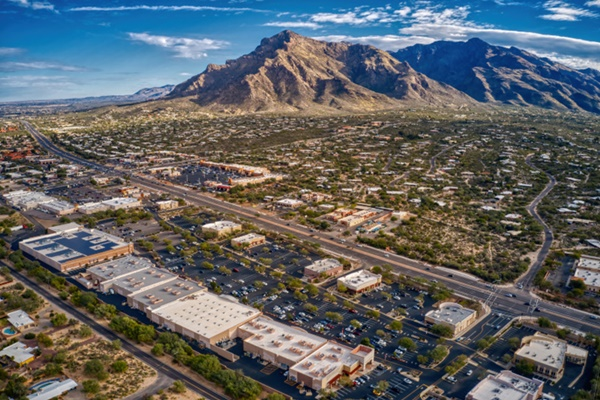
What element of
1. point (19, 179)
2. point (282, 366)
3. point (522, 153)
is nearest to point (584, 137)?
point (522, 153)

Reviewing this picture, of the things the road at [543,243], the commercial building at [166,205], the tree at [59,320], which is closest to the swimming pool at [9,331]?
the tree at [59,320]

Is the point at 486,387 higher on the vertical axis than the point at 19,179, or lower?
lower

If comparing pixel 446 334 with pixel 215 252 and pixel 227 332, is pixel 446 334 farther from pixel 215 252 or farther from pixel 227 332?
pixel 215 252

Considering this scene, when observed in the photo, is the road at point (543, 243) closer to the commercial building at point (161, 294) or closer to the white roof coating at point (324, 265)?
the white roof coating at point (324, 265)

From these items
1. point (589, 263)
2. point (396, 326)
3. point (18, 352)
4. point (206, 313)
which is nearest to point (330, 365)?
point (396, 326)

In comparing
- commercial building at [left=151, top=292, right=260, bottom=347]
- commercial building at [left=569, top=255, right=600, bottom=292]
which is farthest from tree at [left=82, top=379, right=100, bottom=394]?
commercial building at [left=569, top=255, right=600, bottom=292]
